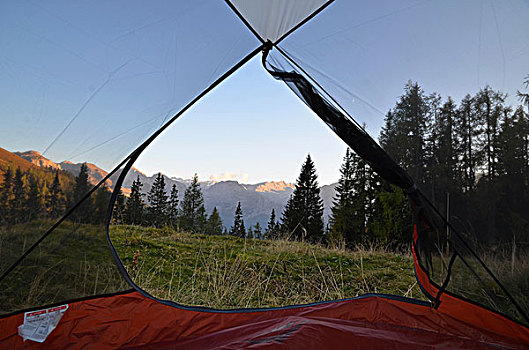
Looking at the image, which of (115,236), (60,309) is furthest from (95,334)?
(115,236)

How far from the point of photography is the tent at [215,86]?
3.81 ft

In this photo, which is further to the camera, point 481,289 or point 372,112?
point 372,112

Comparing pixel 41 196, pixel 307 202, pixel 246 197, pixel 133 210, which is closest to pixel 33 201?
pixel 41 196

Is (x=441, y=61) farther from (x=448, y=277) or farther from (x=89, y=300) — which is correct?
(x=89, y=300)

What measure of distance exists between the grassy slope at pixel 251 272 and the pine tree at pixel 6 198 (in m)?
1.15

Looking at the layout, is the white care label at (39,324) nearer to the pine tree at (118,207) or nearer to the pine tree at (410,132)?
the pine tree at (118,207)

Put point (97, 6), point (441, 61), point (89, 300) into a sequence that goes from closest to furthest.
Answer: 1. point (97, 6)
2. point (441, 61)
3. point (89, 300)

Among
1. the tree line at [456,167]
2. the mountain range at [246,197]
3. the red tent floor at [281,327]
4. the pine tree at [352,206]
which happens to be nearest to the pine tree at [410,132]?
the tree line at [456,167]

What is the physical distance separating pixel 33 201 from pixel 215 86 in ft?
3.07

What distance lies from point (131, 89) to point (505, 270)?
5.41ft

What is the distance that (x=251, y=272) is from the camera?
305 centimetres

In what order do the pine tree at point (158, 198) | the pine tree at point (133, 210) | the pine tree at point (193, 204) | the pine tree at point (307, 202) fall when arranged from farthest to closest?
the pine tree at point (193, 204)
the pine tree at point (158, 198)
the pine tree at point (307, 202)
the pine tree at point (133, 210)

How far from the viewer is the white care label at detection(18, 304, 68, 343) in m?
1.29

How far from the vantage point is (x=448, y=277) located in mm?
1376
